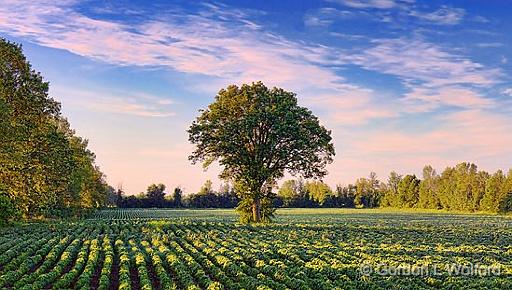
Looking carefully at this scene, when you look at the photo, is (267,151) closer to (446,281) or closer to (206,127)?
(206,127)

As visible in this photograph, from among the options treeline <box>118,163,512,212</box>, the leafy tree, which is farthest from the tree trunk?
the leafy tree

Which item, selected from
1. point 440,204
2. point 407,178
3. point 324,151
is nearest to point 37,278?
point 324,151

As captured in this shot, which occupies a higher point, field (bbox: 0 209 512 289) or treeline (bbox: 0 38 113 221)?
treeline (bbox: 0 38 113 221)

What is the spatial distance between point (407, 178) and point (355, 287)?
14944 cm

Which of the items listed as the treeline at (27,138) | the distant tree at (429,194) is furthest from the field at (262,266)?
the distant tree at (429,194)

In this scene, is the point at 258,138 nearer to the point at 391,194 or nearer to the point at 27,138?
the point at 27,138

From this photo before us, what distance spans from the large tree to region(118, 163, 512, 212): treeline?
71.6m

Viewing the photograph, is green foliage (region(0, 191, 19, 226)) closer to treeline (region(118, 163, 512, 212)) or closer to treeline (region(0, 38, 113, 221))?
treeline (region(0, 38, 113, 221))

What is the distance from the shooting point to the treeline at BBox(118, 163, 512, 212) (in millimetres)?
123062

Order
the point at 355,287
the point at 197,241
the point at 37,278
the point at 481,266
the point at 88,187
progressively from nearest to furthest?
the point at 355,287, the point at 37,278, the point at 481,266, the point at 197,241, the point at 88,187

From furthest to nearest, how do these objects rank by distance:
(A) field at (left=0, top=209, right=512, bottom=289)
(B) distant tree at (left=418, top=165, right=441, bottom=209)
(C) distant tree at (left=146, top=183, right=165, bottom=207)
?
1. (C) distant tree at (left=146, top=183, right=165, bottom=207)
2. (B) distant tree at (left=418, top=165, right=441, bottom=209)
3. (A) field at (left=0, top=209, right=512, bottom=289)

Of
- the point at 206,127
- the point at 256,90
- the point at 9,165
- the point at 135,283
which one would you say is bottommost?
the point at 135,283

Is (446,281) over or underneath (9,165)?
underneath

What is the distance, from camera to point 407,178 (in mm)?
160500
